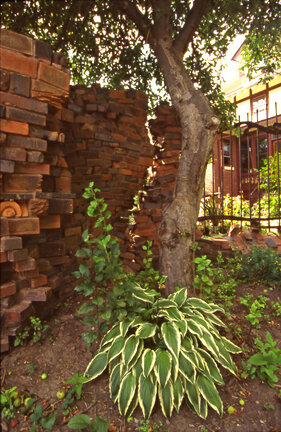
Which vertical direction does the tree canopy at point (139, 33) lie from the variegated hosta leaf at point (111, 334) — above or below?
above

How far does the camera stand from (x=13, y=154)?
224 cm

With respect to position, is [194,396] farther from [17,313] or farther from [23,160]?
[23,160]

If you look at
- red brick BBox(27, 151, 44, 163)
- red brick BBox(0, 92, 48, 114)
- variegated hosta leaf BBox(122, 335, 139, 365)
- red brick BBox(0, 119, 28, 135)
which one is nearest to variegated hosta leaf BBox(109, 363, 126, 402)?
variegated hosta leaf BBox(122, 335, 139, 365)

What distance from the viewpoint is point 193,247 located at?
3.00 meters

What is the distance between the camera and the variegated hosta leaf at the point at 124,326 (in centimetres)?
216

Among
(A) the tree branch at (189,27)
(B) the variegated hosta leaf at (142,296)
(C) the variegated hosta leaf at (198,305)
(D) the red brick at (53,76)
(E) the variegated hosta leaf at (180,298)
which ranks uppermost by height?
(A) the tree branch at (189,27)

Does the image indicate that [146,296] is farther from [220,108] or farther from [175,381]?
[220,108]

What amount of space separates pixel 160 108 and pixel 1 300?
3.27m

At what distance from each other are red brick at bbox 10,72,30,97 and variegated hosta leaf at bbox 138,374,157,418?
2.31 m

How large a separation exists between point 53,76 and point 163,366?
2.41 metres

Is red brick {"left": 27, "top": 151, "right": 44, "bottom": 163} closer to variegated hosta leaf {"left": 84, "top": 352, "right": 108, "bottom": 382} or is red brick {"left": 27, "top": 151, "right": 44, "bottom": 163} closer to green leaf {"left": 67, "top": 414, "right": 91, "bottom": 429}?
variegated hosta leaf {"left": 84, "top": 352, "right": 108, "bottom": 382}

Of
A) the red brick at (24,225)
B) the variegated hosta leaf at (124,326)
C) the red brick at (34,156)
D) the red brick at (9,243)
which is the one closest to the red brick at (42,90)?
the red brick at (34,156)

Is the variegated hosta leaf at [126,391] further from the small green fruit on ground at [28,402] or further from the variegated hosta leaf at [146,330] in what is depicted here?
the small green fruit on ground at [28,402]

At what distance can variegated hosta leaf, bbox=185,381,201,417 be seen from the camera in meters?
1.94
